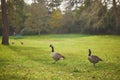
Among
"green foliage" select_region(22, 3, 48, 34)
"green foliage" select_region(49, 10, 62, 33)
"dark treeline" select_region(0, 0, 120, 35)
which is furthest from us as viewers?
"green foliage" select_region(49, 10, 62, 33)

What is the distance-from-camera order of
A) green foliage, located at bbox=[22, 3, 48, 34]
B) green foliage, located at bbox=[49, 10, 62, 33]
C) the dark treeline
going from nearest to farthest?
the dark treeline, green foliage, located at bbox=[22, 3, 48, 34], green foliage, located at bbox=[49, 10, 62, 33]

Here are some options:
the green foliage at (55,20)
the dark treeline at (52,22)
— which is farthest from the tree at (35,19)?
the green foliage at (55,20)

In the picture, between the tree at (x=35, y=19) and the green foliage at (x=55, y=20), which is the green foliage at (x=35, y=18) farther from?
the green foliage at (x=55, y=20)

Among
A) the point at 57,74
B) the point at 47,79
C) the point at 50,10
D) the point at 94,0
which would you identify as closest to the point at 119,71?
the point at 57,74

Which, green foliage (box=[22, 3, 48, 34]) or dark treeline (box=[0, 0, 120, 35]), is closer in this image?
dark treeline (box=[0, 0, 120, 35])

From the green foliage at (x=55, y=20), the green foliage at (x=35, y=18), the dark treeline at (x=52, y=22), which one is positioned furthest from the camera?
the green foliage at (x=55, y=20)

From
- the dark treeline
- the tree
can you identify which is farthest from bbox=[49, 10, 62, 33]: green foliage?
the tree

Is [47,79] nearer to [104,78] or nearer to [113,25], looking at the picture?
[104,78]

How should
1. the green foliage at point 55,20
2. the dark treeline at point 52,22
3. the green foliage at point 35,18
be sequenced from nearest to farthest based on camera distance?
the dark treeline at point 52,22 → the green foliage at point 35,18 → the green foliage at point 55,20

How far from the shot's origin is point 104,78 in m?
13.7

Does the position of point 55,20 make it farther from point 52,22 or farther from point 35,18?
point 35,18

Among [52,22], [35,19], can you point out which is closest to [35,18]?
[35,19]

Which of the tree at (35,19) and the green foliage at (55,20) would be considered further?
the green foliage at (55,20)

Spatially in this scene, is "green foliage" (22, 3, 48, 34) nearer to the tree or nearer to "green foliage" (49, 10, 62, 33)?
the tree
